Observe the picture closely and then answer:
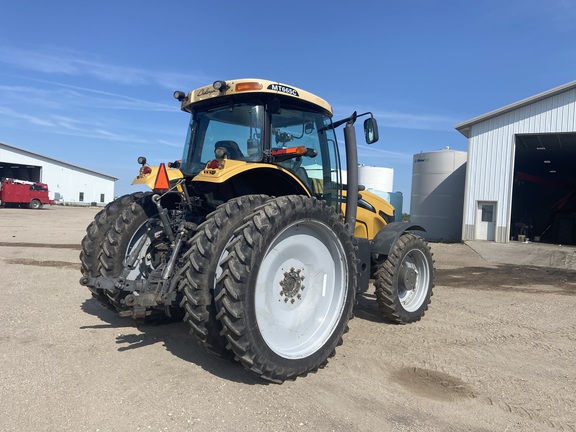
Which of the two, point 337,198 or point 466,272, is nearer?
point 337,198

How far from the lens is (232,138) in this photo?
14.9 ft

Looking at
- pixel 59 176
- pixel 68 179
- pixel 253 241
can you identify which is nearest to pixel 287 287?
pixel 253 241

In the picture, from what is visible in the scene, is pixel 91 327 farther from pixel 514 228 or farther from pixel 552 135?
pixel 514 228

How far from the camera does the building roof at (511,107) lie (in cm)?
1766

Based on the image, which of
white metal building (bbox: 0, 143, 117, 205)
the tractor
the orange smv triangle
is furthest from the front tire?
white metal building (bbox: 0, 143, 117, 205)

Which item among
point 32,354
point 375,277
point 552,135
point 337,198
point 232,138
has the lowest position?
point 32,354

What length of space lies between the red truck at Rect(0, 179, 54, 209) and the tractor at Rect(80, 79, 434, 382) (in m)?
37.6

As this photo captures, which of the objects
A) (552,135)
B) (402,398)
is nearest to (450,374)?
(402,398)


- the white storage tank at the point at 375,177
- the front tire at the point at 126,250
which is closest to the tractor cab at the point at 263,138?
the front tire at the point at 126,250

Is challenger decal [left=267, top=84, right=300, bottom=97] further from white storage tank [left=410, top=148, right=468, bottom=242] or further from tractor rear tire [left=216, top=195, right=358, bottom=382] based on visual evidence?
white storage tank [left=410, top=148, right=468, bottom=242]

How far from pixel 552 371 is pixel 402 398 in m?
1.76

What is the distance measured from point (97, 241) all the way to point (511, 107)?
19.5 meters

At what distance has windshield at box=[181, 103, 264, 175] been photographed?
169 inches

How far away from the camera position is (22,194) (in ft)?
120
